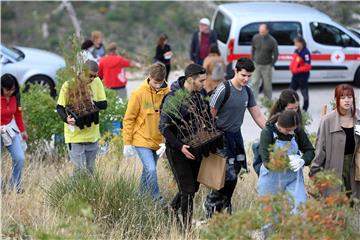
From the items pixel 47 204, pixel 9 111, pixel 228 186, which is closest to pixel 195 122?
pixel 228 186

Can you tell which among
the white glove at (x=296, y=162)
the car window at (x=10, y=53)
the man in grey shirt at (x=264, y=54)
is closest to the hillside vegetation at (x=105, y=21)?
the car window at (x=10, y=53)

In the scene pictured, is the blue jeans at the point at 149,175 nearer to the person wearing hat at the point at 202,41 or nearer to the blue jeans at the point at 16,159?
the blue jeans at the point at 16,159

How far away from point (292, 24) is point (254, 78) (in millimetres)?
2106

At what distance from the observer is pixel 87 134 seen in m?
8.34

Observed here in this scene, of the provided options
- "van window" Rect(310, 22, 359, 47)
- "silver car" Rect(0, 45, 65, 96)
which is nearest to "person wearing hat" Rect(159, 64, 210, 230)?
"silver car" Rect(0, 45, 65, 96)

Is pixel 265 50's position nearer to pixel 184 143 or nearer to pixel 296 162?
pixel 184 143

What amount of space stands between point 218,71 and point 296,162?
634 centimetres

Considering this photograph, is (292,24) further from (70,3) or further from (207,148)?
(70,3)

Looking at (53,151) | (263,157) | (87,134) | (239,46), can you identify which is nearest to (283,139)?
(263,157)

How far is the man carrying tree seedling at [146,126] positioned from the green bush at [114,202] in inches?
8.2

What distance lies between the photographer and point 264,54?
47.9ft

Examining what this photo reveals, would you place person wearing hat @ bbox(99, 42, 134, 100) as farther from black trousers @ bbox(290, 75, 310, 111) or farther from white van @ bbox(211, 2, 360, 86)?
white van @ bbox(211, 2, 360, 86)

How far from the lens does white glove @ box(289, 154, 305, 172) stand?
669 centimetres

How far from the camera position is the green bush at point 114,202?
23.6 feet
